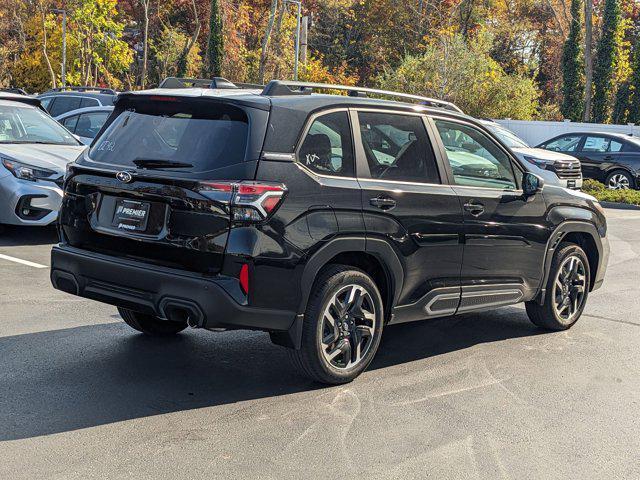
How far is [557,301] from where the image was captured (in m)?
7.68

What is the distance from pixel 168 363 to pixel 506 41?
170ft

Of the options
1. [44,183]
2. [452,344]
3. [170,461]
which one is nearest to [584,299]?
[452,344]

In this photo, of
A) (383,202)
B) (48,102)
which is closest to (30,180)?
(383,202)

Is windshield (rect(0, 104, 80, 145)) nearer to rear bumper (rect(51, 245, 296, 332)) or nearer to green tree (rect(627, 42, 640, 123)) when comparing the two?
rear bumper (rect(51, 245, 296, 332))

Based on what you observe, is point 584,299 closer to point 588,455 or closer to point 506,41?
point 588,455

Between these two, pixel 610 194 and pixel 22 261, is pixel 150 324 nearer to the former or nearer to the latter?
pixel 22 261

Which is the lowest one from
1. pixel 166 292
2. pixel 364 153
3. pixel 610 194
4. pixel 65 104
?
pixel 610 194

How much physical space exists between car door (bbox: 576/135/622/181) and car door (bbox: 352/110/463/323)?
58.6 ft

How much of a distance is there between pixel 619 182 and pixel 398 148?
713 inches

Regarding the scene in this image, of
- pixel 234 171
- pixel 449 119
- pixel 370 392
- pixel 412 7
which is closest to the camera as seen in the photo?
pixel 234 171

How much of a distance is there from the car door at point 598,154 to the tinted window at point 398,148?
1793 cm

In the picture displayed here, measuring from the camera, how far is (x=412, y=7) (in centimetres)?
5475

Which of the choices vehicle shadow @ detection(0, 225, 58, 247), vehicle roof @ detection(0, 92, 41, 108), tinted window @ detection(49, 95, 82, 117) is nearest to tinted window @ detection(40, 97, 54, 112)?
tinted window @ detection(49, 95, 82, 117)

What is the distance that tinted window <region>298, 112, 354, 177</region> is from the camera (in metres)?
5.64
